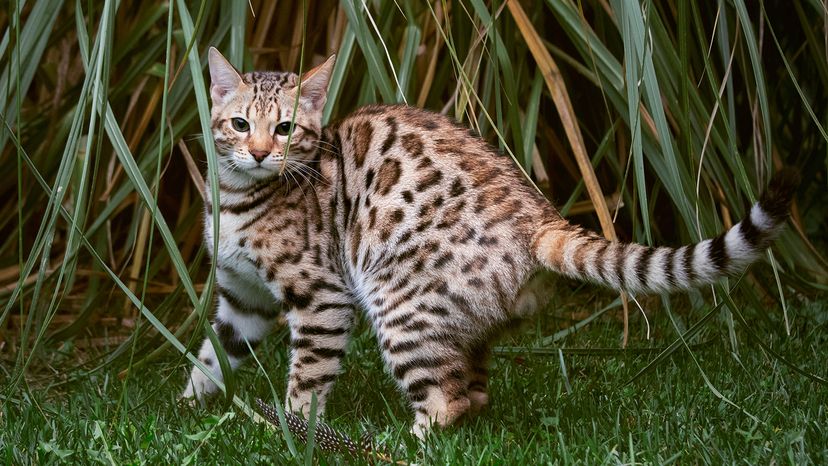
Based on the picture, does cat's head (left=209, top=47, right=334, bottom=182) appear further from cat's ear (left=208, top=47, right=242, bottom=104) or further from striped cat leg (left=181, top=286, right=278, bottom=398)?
striped cat leg (left=181, top=286, right=278, bottom=398)

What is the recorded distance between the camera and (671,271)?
2.74m

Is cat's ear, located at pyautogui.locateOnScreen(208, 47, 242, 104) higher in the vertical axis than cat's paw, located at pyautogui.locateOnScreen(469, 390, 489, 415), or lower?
higher

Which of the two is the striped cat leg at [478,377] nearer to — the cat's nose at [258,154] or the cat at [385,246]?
the cat at [385,246]

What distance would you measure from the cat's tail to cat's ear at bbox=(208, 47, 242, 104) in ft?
3.79

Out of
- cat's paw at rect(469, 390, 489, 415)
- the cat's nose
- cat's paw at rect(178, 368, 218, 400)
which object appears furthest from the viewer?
cat's paw at rect(178, 368, 218, 400)

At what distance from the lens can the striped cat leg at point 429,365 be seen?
120 inches

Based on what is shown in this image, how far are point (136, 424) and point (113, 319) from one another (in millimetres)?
1729

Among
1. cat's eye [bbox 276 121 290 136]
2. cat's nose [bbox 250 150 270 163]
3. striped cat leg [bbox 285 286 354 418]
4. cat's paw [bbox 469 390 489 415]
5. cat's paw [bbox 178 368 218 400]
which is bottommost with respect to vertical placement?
cat's paw [bbox 178 368 218 400]

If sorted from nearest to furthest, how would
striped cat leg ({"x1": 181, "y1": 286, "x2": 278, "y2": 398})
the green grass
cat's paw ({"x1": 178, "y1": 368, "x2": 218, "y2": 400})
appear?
the green grass → cat's paw ({"x1": 178, "y1": 368, "x2": 218, "y2": 400}) → striped cat leg ({"x1": 181, "y1": 286, "x2": 278, "y2": 398})

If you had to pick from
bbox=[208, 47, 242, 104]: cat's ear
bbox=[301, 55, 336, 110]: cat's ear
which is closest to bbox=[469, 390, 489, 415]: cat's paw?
bbox=[301, 55, 336, 110]: cat's ear

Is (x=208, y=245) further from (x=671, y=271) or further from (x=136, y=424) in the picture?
(x=671, y=271)

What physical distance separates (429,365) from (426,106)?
4.86ft

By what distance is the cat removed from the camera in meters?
3.04

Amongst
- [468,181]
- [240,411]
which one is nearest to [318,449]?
[240,411]
